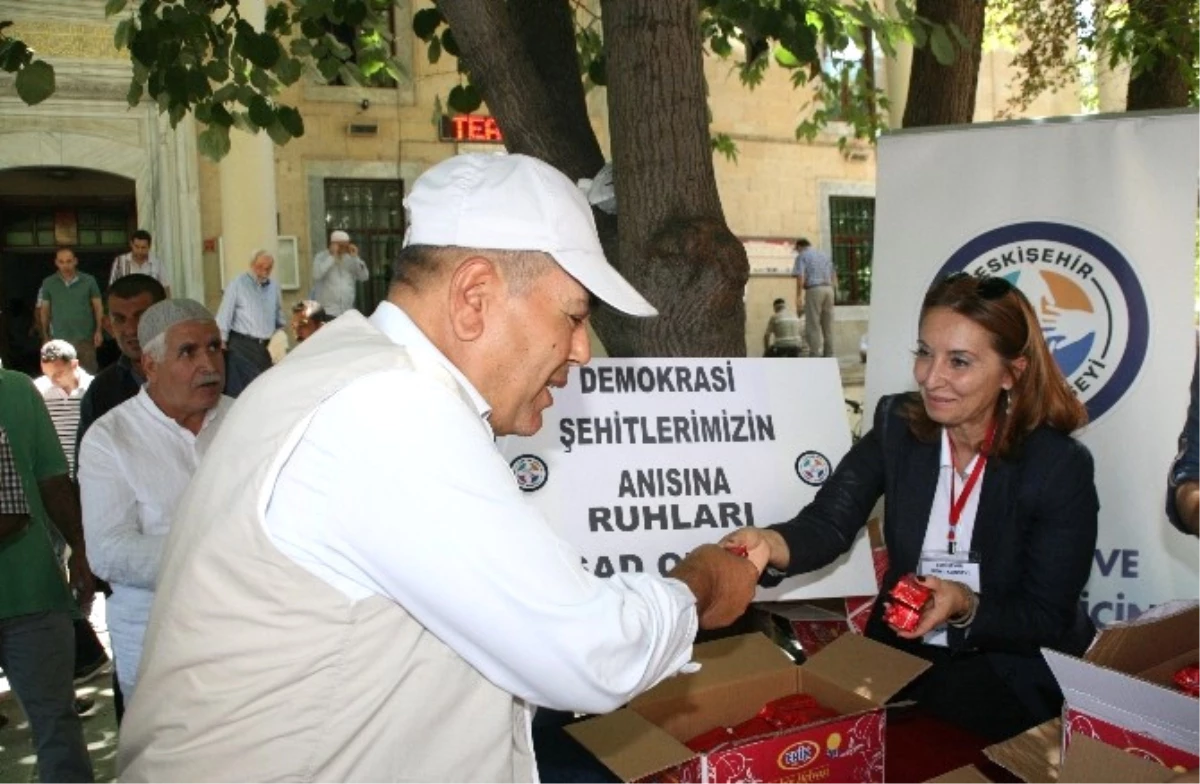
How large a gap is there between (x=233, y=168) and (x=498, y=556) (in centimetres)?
1327

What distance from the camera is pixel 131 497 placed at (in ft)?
9.95

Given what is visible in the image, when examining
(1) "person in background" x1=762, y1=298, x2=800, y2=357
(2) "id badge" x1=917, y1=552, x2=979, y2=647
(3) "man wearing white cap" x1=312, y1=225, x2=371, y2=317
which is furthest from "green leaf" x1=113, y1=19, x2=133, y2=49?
(1) "person in background" x1=762, y1=298, x2=800, y2=357

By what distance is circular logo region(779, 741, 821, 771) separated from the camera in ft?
6.15

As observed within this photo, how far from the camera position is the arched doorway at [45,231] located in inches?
582

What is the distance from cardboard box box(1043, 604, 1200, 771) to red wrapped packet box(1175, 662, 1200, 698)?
0.04m

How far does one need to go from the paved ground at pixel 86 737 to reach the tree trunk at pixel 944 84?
5.36 ft

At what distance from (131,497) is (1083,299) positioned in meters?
3.12

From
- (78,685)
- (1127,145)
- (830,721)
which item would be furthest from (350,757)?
(78,685)

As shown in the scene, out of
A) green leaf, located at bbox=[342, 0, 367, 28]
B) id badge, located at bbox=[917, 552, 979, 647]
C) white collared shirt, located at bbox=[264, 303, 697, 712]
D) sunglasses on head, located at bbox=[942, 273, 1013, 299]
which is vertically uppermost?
green leaf, located at bbox=[342, 0, 367, 28]

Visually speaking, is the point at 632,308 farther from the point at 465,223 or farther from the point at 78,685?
the point at 78,685

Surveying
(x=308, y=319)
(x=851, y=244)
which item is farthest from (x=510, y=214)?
(x=851, y=244)

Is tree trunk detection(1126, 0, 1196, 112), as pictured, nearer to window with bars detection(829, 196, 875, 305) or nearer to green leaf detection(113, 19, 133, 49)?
green leaf detection(113, 19, 133, 49)

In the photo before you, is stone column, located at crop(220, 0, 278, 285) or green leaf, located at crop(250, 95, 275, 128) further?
stone column, located at crop(220, 0, 278, 285)

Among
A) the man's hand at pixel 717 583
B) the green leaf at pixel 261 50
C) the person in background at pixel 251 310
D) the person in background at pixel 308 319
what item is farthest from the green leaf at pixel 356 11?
the person in background at pixel 251 310
